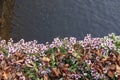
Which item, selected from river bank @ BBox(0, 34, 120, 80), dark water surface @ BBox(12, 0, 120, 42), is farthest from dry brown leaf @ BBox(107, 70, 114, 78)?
dark water surface @ BBox(12, 0, 120, 42)

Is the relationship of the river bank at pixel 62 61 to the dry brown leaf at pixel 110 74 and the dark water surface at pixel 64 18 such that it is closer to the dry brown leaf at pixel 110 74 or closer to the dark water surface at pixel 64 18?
the dry brown leaf at pixel 110 74

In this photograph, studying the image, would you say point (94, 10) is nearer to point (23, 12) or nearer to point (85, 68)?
point (23, 12)

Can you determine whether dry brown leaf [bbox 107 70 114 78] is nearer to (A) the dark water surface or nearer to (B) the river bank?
(B) the river bank

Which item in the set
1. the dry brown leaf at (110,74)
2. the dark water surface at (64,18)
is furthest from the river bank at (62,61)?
the dark water surface at (64,18)

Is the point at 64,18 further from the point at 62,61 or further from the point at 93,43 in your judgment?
the point at 62,61

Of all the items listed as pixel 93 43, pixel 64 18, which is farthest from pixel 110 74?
pixel 64 18

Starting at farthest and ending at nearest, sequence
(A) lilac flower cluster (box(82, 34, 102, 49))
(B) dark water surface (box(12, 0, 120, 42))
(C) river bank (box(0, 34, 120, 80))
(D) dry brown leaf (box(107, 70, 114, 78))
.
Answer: (B) dark water surface (box(12, 0, 120, 42))
(A) lilac flower cluster (box(82, 34, 102, 49))
(D) dry brown leaf (box(107, 70, 114, 78))
(C) river bank (box(0, 34, 120, 80))

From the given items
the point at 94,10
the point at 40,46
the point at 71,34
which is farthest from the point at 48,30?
the point at 40,46
